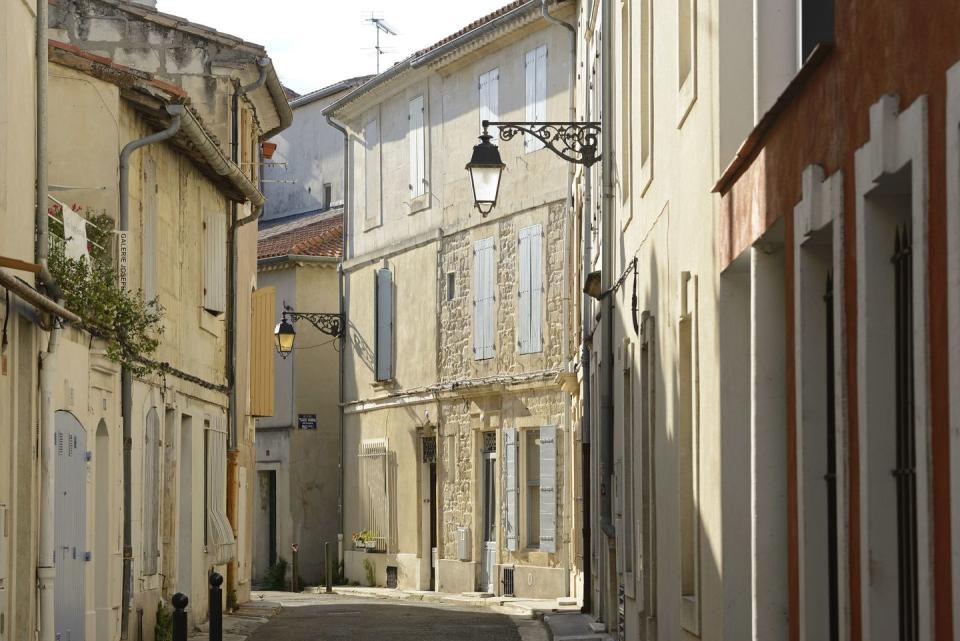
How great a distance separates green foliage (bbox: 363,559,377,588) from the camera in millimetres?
28875

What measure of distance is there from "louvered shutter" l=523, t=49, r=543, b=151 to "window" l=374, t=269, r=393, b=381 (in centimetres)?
547

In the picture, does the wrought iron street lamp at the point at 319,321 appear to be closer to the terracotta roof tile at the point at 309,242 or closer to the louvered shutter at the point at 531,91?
the terracotta roof tile at the point at 309,242

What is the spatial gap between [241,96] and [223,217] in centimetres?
198

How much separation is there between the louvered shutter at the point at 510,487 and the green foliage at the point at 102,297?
10.2 m

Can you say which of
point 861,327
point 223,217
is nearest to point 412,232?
point 223,217

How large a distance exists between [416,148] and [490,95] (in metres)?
2.80

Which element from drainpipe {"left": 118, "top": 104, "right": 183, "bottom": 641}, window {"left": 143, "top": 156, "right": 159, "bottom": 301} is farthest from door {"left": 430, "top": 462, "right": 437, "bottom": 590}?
drainpipe {"left": 118, "top": 104, "right": 183, "bottom": 641}

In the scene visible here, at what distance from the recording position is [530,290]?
24.3 metres

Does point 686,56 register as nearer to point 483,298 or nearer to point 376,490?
point 483,298

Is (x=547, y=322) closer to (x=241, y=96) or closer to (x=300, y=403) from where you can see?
(x=241, y=96)

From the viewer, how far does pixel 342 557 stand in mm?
30453

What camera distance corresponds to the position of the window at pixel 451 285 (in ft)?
88.9

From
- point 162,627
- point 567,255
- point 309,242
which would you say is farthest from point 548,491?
point 309,242

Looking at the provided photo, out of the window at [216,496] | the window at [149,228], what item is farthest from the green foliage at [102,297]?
the window at [216,496]
